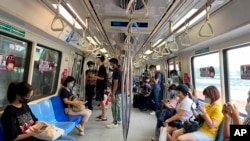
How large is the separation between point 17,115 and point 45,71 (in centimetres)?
207

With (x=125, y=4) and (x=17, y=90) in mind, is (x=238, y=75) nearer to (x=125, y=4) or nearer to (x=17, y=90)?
(x=125, y=4)

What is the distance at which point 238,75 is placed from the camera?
11.6ft

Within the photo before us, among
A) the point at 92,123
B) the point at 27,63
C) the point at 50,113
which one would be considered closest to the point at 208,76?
the point at 92,123

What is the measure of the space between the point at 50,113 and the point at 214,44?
135 inches

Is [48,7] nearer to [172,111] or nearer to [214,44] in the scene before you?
[172,111]

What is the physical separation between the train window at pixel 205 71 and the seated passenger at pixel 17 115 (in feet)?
11.5

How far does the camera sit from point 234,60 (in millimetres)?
3619

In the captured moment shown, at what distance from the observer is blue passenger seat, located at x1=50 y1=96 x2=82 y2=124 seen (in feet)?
12.7

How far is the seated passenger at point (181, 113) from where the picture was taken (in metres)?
3.05

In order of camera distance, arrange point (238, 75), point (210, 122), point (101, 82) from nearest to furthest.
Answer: point (210, 122), point (238, 75), point (101, 82)

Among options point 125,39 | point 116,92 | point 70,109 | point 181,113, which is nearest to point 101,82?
point 116,92

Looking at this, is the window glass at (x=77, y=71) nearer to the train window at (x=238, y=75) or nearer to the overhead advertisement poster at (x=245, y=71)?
the train window at (x=238, y=75)

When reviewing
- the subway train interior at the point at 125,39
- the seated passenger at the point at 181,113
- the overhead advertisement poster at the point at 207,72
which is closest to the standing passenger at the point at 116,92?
the subway train interior at the point at 125,39

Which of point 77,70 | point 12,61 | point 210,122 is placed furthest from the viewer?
point 77,70
